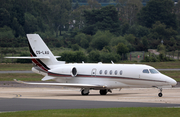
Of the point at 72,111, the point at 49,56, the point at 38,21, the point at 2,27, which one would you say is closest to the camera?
the point at 72,111

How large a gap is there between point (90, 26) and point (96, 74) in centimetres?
9501

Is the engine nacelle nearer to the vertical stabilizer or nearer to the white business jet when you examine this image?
the white business jet

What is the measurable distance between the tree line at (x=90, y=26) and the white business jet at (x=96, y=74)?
197ft

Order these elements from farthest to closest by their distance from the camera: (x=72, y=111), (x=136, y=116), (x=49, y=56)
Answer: (x=49, y=56), (x=72, y=111), (x=136, y=116)

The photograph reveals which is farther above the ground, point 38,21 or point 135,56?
point 38,21

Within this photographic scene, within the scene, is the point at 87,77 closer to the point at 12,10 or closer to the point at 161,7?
the point at 12,10

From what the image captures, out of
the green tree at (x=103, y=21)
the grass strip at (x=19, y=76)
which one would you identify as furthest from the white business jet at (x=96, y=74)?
the green tree at (x=103, y=21)

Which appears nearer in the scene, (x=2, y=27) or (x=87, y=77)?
(x=87, y=77)

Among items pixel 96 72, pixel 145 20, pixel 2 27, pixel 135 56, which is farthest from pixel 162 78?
pixel 145 20

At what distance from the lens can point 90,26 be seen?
123938 mm

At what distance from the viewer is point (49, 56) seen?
107 ft

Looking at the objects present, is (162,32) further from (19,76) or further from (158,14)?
(19,76)

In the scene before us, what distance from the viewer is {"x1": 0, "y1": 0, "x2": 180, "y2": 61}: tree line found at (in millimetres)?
102375

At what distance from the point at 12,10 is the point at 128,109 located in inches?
4377
